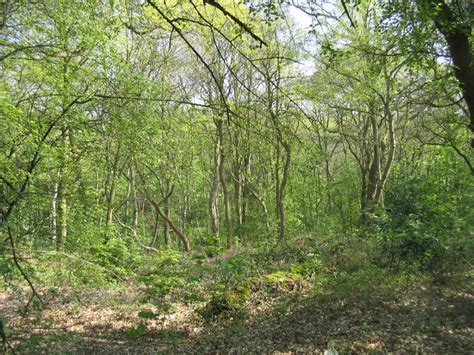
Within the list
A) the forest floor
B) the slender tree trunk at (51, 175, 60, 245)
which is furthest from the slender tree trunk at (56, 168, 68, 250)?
the forest floor

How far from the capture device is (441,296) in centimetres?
608

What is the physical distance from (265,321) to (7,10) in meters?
7.38

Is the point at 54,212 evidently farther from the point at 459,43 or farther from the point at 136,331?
the point at 459,43

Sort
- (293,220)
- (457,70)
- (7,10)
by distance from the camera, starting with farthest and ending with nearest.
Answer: (293,220)
(7,10)
(457,70)

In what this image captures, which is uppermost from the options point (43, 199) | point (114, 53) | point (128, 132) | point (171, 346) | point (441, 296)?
point (114, 53)

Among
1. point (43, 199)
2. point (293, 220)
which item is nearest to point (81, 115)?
point (43, 199)

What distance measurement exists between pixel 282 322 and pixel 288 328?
0.29 metres

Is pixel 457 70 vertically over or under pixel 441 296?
over

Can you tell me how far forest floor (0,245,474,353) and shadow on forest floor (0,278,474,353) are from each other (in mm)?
14

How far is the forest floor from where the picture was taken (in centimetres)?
507

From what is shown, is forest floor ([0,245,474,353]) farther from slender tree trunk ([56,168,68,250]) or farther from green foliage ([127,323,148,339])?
slender tree trunk ([56,168,68,250])

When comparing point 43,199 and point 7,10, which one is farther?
point 7,10

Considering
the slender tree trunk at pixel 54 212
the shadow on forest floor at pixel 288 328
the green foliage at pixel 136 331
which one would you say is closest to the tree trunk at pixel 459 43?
the shadow on forest floor at pixel 288 328

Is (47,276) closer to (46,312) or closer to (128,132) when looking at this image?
(46,312)
